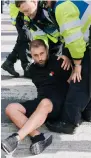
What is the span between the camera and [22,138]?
11.4ft

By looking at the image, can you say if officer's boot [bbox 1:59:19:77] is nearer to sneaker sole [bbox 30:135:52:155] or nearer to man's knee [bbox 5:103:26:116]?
man's knee [bbox 5:103:26:116]

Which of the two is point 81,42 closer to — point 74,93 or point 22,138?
point 74,93

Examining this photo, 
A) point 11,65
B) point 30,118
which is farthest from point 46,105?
point 11,65

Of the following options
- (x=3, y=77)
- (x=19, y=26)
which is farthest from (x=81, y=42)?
(x=3, y=77)

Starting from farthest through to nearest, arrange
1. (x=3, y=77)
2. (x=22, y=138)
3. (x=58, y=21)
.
Answer: (x=3, y=77), (x=58, y=21), (x=22, y=138)

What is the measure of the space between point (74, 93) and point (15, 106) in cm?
53

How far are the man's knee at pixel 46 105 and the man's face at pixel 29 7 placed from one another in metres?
0.82

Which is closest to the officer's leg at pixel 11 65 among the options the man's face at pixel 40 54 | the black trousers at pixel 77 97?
the man's face at pixel 40 54

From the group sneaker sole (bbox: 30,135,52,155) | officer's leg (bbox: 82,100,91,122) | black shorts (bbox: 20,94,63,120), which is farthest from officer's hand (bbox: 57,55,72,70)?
sneaker sole (bbox: 30,135,52,155)

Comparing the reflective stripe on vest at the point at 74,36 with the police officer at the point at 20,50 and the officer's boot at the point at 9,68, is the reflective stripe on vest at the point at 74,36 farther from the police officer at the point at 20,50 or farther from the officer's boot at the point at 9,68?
the officer's boot at the point at 9,68

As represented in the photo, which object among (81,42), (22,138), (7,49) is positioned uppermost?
(81,42)

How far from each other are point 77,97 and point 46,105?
280 mm

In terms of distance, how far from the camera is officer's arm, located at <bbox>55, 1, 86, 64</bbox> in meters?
3.62

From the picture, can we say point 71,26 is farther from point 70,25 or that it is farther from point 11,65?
point 11,65
